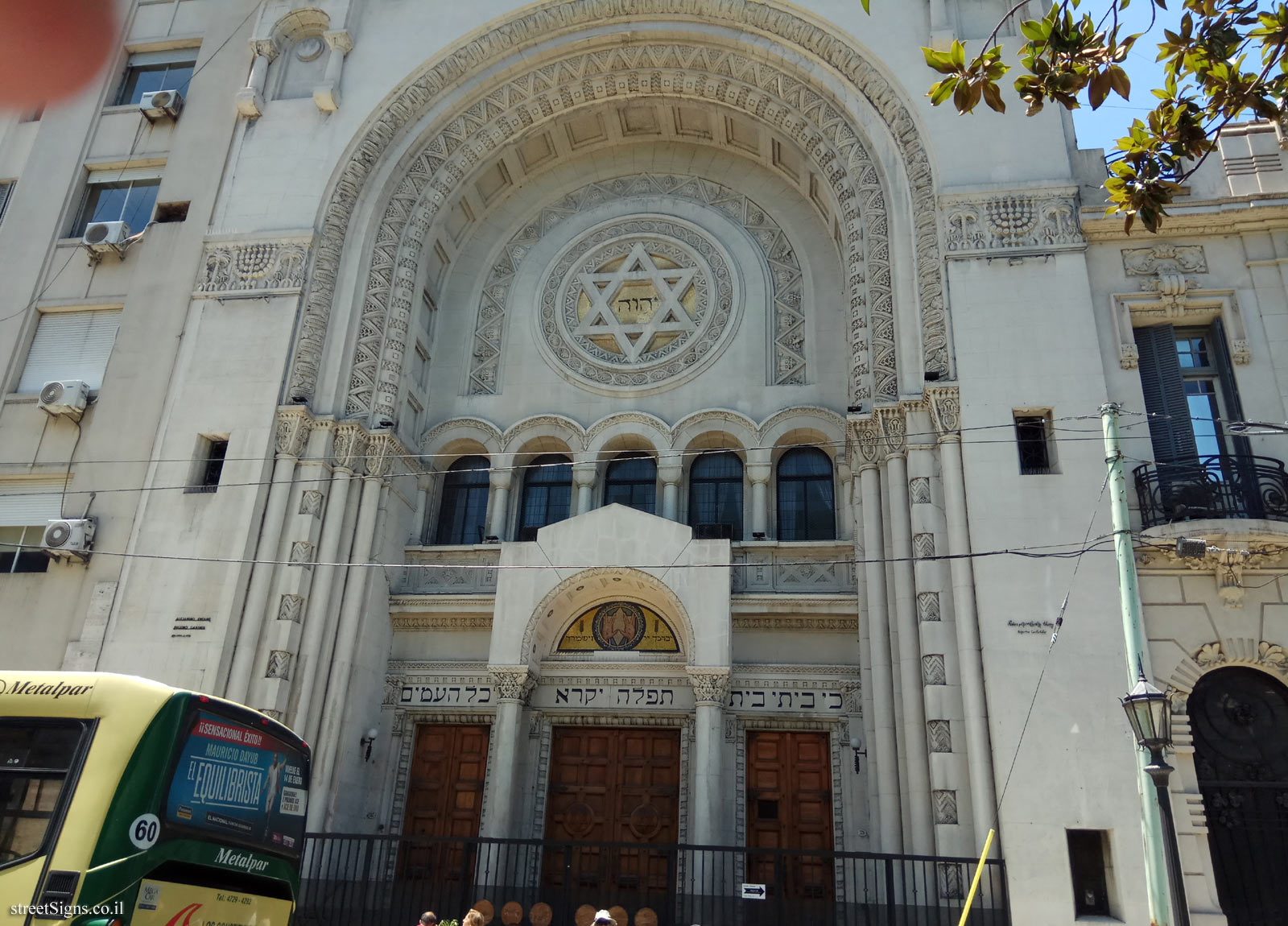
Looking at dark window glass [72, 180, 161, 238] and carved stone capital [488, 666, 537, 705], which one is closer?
carved stone capital [488, 666, 537, 705]

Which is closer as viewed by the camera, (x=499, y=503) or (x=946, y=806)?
(x=946, y=806)

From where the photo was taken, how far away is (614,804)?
16.8 m

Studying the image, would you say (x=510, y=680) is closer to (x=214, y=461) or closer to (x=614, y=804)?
(x=614, y=804)

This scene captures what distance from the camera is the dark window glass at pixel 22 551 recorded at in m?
17.8

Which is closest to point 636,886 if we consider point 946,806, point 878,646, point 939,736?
point 946,806

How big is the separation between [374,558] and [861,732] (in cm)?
956

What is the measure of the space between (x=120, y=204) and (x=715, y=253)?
45.4 ft

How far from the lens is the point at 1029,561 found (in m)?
14.1

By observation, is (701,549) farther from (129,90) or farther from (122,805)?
(129,90)

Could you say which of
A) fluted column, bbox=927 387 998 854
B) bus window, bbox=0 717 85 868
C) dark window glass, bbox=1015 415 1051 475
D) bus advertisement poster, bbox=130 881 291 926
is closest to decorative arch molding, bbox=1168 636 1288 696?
fluted column, bbox=927 387 998 854

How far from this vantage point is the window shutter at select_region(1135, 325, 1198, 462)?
15.0 meters

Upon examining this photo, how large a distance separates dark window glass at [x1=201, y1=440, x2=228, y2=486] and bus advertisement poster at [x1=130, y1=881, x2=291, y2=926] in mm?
10437

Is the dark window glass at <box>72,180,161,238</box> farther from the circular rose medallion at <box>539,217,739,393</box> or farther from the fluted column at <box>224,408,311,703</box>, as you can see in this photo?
the circular rose medallion at <box>539,217,739,393</box>

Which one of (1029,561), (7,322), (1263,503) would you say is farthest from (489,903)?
(7,322)
